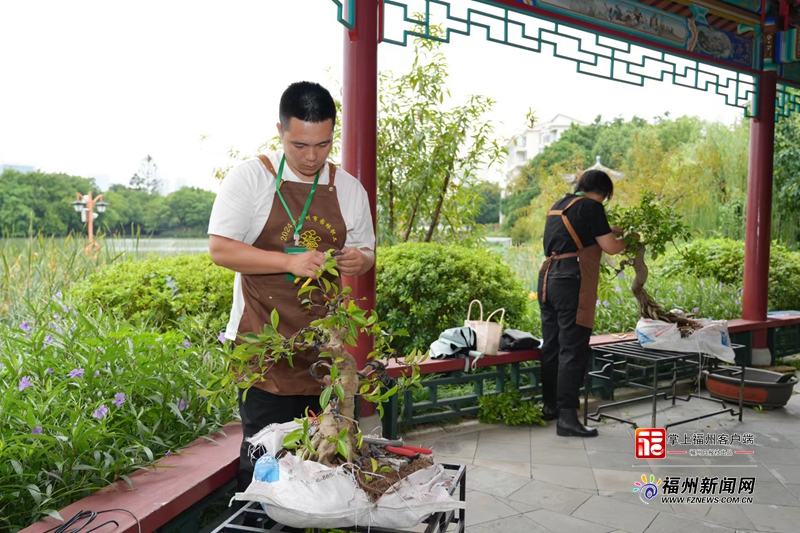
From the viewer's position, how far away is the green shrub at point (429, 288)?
4742mm

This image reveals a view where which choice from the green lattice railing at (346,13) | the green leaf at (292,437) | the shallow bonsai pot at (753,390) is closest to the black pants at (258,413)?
the green leaf at (292,437)

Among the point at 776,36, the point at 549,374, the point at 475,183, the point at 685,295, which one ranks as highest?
the point at 776,36

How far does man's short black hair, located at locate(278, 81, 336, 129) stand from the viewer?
6.27 ft

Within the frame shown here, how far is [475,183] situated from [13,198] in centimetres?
1980

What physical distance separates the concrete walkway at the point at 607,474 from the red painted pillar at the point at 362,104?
1108mm

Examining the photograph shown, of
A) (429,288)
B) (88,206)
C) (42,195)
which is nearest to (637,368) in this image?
(429,288)

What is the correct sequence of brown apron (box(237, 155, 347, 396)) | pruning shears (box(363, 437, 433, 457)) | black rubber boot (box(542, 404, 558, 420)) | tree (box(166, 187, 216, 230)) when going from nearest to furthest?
pruning shears (box(363, 437, 433, 457)) → brown apron (box(237, 155, 347, 396)) → black rubber boot (box(542, 404, 558, 420)) → tree (box(166, 187, 216, 230))

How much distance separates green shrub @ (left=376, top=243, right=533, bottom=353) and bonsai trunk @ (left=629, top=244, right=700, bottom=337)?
99 cm

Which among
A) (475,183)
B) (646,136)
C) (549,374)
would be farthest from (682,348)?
(646,136)

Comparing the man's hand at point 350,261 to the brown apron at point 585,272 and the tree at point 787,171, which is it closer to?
the brown apron at point 585,272

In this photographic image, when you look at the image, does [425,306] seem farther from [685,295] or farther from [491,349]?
[685,295]

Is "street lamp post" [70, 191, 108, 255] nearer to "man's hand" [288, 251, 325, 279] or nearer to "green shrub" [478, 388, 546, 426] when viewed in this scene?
"green shrub" [478, 388, 546, 426]

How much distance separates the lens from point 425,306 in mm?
4742

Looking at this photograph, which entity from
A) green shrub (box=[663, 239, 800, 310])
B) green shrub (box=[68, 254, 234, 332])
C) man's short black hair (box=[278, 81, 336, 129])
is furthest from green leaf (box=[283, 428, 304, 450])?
green shrub (box=[663, 239, 800, 310])
